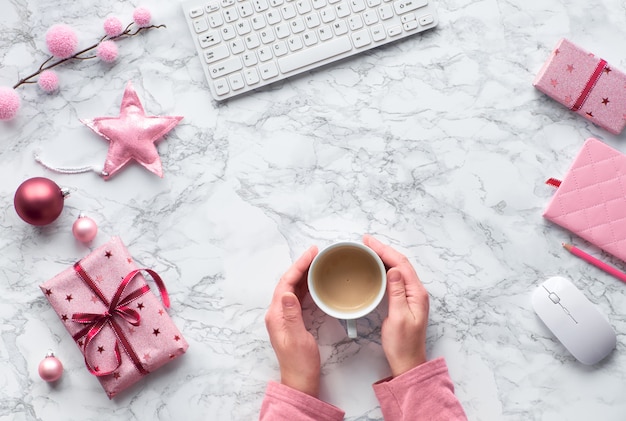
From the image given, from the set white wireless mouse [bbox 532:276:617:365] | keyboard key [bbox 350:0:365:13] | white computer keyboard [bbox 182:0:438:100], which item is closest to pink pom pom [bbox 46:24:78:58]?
white computer keyboard [bbox 182:0:438:100]

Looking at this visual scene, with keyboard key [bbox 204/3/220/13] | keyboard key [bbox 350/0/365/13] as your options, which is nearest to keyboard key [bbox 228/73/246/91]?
keyboard key [bbox 204/3/220/13]

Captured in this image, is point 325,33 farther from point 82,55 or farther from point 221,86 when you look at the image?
point 82,55

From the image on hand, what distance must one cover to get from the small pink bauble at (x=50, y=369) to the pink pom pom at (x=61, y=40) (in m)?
0.49

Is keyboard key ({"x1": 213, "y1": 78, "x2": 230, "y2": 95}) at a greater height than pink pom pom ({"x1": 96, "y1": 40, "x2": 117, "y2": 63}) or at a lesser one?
greater

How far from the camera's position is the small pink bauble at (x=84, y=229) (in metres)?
1.00

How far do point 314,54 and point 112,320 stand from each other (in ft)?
1.75

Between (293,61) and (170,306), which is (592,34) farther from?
(170,306)

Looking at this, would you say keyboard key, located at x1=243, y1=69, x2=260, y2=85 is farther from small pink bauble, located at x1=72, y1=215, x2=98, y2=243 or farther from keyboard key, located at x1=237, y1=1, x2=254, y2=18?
small pink bauble, located at x1=72, y1=215, x2=98, y2=243

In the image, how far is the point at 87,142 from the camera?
1041 mm

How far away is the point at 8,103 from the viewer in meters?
1.00

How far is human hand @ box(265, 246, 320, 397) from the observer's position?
0.98 meters

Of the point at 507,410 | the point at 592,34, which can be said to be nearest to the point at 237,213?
the point at 507,410

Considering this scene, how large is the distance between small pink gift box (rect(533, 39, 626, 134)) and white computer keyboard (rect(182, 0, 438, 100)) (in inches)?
8.6

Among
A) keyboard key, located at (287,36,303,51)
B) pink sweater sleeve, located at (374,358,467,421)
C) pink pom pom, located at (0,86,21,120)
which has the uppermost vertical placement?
keyboard key, located at (287,36,303,51)
